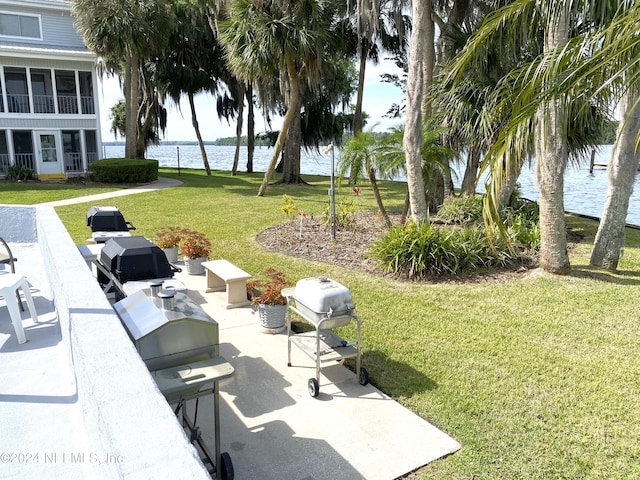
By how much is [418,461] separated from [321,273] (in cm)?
452

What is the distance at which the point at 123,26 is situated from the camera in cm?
1873

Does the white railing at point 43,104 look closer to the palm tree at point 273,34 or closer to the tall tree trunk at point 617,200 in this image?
the palm tree at point 273,34

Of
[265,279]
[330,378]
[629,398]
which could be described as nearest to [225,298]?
[265,279]

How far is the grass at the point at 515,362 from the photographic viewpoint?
10.7 ft

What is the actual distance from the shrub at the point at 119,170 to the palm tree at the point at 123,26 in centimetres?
386

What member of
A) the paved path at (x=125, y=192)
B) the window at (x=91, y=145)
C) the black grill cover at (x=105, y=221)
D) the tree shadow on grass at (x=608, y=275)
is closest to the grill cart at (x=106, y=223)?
the black grill cover at (x=105, y=221)

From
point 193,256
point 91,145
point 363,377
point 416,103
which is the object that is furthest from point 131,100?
point 363,377

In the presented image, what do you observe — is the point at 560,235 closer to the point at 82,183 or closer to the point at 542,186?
the point at 542,186

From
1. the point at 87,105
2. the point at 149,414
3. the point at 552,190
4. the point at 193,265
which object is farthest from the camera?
the point at 87,105

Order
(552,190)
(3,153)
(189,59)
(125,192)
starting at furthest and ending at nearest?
1. (189,59)
2. (3,153)
3. (125,192)
4. (552,190)

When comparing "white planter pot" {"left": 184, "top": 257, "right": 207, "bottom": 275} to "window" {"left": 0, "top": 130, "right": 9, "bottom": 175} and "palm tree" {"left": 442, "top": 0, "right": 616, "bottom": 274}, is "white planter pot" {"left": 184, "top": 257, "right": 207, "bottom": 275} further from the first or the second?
"window" {"left": 0, "top": 130, "right": 9, "bottom": 175}

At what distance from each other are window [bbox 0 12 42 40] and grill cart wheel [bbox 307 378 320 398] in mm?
23492

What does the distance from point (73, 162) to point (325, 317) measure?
21607mm

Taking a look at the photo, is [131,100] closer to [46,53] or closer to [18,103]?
[46,53]
